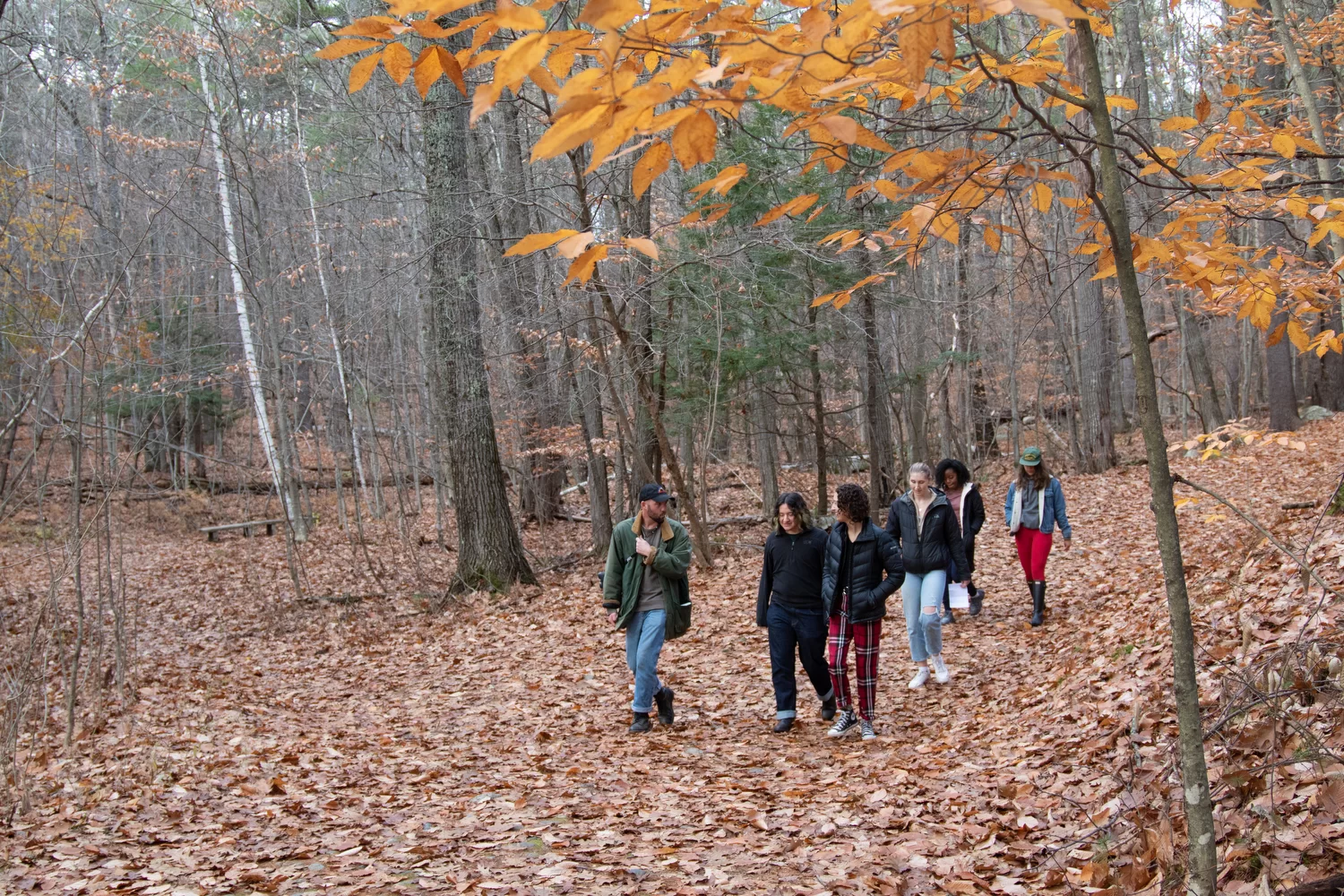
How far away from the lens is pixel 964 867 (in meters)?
3.92

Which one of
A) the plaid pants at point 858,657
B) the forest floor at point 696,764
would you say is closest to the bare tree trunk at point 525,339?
the forest floor at point 696,764

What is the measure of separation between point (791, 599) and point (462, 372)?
24.4ft

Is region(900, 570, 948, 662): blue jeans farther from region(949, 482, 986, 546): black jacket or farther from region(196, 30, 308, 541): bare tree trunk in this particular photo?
region(196, 30, 308, 541): bare tree trunk

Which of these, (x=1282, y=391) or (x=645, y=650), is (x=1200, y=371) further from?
(x=645, y=650)

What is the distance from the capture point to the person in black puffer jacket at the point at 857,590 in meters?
6.61

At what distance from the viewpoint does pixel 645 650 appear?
6.99m

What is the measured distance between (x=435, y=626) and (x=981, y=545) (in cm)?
823

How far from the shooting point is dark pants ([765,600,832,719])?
22.2 ft

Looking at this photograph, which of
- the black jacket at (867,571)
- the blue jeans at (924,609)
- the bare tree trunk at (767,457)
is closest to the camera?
the black jacket at (867,571)

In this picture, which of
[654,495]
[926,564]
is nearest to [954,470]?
[926,564]

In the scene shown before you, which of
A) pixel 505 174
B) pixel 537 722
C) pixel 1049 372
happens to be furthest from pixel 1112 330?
pixel 537 722

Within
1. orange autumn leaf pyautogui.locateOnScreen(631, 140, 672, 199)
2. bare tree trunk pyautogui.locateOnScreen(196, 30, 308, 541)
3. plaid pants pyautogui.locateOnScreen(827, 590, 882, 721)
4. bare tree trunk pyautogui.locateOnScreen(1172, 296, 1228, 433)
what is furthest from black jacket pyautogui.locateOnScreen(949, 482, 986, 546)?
Answer: bare tree trunk pyautogui.locateOnScreen(1172, 296, 1228, 433)

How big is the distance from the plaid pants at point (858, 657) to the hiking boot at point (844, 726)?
60 mm

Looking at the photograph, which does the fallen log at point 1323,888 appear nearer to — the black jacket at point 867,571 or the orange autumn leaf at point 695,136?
the orange autumn leaf at point 695,136
